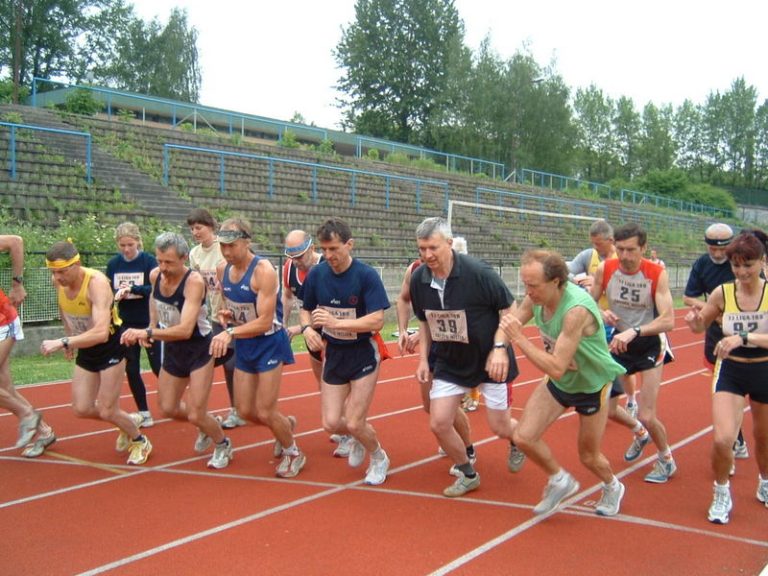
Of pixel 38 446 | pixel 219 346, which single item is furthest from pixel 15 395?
pixel 219 346

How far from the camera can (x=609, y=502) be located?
514 centimetres

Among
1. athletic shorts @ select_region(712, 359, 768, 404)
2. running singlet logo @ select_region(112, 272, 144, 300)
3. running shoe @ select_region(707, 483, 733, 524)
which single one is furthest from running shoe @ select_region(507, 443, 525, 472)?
running singlet logo @ select_region(112, 272, 144, 300)

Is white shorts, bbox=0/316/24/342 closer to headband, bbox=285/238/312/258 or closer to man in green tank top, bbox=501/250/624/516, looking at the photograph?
headband, bbox=285/238/312/258

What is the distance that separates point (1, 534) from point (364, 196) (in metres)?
21.6

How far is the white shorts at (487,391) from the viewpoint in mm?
5480

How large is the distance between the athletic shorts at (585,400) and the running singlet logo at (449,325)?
2.63ft

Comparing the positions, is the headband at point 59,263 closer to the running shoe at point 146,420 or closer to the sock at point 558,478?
the running shoe at point 146,420

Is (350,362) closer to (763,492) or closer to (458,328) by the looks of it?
(458,328)

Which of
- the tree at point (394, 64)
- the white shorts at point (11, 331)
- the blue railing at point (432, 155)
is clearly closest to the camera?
the white shorts at point (11, 331)

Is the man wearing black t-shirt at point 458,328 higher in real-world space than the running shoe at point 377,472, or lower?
higher

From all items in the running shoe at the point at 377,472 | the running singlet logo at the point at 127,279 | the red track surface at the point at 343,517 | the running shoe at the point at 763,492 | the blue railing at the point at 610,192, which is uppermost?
the blue railing at the point at 610,192

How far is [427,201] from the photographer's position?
94.4 feet

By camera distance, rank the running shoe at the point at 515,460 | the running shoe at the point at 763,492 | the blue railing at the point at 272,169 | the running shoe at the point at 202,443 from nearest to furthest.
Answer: the running shoe at the point at 763,492 < the running shoe at the point at 515,460 < the running shoe at the point at 202,443 < the blue railing at the point at 272,169

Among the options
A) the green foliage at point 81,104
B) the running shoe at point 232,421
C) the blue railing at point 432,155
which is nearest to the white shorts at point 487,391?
the running shoe at point 232,421
